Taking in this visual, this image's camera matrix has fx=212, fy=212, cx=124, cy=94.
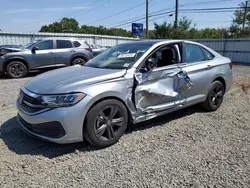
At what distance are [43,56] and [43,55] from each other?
44 mm

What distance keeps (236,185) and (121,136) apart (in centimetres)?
168

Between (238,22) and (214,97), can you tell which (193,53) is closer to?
(214,97)

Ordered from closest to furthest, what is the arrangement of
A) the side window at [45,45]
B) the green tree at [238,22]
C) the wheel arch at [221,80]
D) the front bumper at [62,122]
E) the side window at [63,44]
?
the front bumper at [62,122] < the wheel arch at [221,80] < the side window at [45,45] < the side window at [63,44] < the green tree at [238,22]

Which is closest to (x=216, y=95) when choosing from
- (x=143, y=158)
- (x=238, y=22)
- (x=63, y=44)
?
(x=143, y=158)

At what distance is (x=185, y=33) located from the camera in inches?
1134

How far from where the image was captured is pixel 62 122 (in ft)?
8.93

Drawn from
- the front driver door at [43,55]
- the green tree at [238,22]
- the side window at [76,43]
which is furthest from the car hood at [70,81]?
the green tree at [238,22]

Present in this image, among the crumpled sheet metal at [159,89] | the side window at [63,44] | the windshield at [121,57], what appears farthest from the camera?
the side window at [63,44]

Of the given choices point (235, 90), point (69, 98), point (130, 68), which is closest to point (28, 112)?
point (69, 98)

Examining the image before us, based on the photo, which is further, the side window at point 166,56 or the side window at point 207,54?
the side window at point 207,54

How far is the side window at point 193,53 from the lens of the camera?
13.5 feet

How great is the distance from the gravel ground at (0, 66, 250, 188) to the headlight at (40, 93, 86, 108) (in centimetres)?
72

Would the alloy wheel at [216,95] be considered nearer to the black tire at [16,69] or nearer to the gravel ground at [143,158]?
the gravel ground at [143,158]

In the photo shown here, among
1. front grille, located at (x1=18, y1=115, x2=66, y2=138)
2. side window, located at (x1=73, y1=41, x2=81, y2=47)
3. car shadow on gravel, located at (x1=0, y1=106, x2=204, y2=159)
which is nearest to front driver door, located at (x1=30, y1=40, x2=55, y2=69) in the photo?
side window, located at (x1=73, y1=41, x2=81, y2=47)
